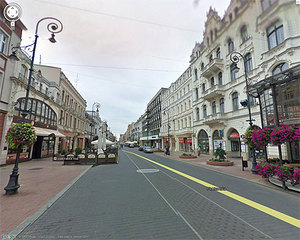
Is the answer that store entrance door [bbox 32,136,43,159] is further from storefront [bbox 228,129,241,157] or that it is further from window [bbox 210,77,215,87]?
window [bbox 210,77,215,87]

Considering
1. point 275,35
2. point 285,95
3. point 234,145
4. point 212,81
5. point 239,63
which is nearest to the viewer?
point 285,95

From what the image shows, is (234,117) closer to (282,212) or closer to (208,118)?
(208,118)

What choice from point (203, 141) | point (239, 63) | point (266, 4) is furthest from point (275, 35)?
point (203, 141)

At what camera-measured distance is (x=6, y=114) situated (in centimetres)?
1335

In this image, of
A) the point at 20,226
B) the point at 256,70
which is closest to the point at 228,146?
the point at 256,70

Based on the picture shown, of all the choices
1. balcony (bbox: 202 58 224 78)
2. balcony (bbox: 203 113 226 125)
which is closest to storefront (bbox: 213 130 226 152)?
balcony (bbox: 203 113 226 125)

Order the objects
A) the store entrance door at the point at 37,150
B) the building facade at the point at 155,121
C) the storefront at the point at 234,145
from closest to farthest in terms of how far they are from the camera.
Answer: the store entrance door at the point at 37,150
the storefront at the point at 234,145
the building facade at the point at 155,121

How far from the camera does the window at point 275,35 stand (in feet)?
45.3

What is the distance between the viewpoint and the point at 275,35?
14320 mm

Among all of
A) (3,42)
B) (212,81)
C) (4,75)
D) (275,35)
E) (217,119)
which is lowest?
(217,119)

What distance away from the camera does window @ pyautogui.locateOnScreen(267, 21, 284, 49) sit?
544 inches

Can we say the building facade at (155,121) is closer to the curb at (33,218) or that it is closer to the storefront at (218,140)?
the storefront at (218,140)

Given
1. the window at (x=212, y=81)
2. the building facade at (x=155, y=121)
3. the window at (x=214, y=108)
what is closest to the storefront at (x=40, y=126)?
the window at (x=214, y=108)

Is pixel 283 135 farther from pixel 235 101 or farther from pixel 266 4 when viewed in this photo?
pixel 235 101
